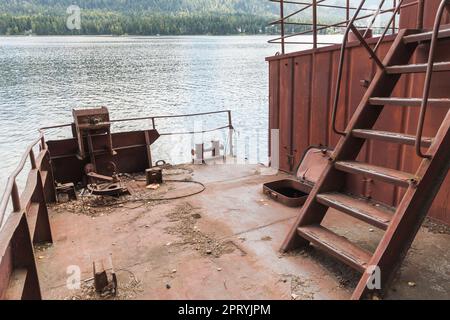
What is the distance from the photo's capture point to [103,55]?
43469 mm

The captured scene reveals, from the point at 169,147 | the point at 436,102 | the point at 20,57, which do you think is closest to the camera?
the point at 436,102

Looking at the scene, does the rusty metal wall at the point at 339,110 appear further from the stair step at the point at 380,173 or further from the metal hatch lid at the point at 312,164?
the stair step at the point at 380,173

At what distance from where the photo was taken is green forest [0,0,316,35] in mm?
35500

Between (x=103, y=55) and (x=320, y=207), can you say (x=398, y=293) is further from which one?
(x=103, y=55)

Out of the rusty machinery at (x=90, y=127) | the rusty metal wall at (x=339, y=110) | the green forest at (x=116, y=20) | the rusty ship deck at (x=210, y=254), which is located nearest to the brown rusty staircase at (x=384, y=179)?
the rusty ship deck at (x=210, y=254)

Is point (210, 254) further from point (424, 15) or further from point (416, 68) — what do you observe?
point (424, 15)

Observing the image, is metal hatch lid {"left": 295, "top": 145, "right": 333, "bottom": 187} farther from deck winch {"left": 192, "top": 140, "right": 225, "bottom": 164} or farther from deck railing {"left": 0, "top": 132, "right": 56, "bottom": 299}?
deck railing {"left": 0, "top": 132, "right": 56, "bottom": 299}

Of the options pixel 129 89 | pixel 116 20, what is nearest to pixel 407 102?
pixel 129 89

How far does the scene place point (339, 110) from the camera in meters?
5.18

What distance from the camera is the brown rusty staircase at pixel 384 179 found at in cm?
251

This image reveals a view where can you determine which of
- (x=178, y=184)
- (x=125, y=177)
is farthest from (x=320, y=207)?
(x=125, y=177)

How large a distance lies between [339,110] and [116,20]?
43100mm

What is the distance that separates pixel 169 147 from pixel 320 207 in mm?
15966

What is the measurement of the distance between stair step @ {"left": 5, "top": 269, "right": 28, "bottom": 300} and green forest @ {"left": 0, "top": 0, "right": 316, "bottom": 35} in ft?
94.7
